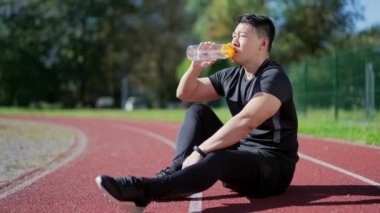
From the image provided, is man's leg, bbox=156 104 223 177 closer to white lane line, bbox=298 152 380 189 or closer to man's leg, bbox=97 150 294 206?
man's leg, bbox=97 150 294 206

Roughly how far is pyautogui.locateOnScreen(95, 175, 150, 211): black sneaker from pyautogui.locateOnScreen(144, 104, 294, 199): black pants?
74 millimetres

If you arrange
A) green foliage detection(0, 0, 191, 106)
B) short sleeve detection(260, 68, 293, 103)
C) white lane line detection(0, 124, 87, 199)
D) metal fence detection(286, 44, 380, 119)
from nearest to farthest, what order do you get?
short sleeve detection(260, 68, 293, 103), white lane line detection(0, 124, 87, 199), metal fence detection(286, 44, 380, 119), green foliage detection(0, 0, 191, 106)

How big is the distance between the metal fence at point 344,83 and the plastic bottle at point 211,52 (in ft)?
38.3

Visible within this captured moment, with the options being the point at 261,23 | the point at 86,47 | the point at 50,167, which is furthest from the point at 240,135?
the point at 86,47

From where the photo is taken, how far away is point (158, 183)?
4324 mm

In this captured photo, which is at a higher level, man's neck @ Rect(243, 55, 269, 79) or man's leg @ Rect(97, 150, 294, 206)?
man's neck @ Rect(243, 55, 269, 79)

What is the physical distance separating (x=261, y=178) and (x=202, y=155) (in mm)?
560

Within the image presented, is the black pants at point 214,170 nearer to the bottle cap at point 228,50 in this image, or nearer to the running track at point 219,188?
the running track at point 219,188

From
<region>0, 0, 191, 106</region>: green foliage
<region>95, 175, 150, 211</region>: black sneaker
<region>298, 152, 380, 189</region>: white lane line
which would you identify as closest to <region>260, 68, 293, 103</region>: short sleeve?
<region>95, 175, 150, 211</region>: black sneaker

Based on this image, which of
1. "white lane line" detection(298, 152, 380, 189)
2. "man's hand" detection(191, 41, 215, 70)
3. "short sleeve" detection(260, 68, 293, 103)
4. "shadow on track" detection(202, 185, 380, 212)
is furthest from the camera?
"white lane line" detection(298, 152, 380, 189)

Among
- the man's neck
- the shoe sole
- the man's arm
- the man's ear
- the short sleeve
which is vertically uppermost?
the man's ear

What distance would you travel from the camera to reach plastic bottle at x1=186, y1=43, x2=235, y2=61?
4949 mm

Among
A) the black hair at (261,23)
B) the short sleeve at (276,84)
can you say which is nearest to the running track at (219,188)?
the short sleeve at (276,84)

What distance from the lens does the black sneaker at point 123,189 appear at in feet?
13.9
